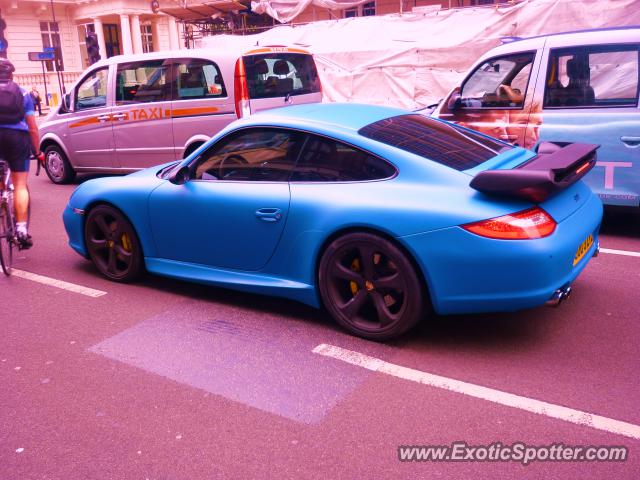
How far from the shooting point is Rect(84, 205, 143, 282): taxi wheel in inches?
208

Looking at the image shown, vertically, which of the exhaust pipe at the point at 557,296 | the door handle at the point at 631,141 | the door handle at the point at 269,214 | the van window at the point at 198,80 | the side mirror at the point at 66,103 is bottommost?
the exhaust pipe at the point at 557,296

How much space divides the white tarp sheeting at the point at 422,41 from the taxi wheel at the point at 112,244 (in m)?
8.81

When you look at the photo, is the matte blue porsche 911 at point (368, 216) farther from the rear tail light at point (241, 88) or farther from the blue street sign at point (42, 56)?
the blue street sign at point (42, 56)

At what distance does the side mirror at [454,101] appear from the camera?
698 cm

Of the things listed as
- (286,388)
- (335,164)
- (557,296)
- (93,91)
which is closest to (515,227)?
(557,296)

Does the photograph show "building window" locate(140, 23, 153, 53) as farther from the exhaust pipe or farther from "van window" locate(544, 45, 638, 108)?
the exhaust pipe

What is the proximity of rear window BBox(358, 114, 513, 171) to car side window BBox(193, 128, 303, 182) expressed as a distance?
1.80 ft

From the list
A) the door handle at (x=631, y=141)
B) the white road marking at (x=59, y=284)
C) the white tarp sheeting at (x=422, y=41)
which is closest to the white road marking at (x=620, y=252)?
the door handle at (x=631, y=141)

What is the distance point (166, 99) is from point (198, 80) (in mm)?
591

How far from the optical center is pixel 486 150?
14.8 ft

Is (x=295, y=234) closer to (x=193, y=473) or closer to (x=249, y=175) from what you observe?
(x=249, y=175)

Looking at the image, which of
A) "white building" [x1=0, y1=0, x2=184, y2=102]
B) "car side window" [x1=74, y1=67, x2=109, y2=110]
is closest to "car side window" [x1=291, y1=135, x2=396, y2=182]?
"car side window" [x1=74, y1=67, x2=109, y2=110]

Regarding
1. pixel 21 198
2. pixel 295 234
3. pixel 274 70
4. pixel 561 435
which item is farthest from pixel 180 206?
pixel 274 70

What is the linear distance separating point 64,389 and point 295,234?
65.4 inches
